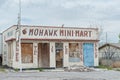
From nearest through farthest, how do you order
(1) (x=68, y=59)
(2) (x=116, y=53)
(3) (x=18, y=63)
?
1. (3) (x=18, y=63)
2. (1) (x=68, y=59)
3. (2) (x=116, y=53)

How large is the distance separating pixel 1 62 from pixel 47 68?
10.2 meters

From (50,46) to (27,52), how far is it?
2.65m

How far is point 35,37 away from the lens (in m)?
38.0

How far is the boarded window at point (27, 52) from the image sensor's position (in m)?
37.9

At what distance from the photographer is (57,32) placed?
38.9 metres

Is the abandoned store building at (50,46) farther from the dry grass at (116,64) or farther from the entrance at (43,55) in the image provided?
the dry grass at (116,64)

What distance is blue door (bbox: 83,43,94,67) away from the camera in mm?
40094

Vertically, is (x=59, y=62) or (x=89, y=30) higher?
(x=89, y=30)

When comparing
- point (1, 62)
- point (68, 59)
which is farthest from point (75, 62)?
point (1, 62)

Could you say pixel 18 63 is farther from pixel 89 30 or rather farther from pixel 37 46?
pixel 89 30

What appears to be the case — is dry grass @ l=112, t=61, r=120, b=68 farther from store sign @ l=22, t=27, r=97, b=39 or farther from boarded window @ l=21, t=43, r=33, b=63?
boarded window @ l=21, t=43, r=33, b=63

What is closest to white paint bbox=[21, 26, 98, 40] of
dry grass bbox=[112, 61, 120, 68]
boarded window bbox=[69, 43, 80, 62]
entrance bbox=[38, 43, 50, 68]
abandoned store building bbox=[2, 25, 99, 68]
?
abandoned store building bbox=[2, 25, 99, 68]

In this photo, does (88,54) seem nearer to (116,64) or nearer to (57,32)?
(116,64)

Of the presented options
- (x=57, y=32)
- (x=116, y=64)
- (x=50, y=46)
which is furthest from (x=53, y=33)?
(x=116, y=64)
